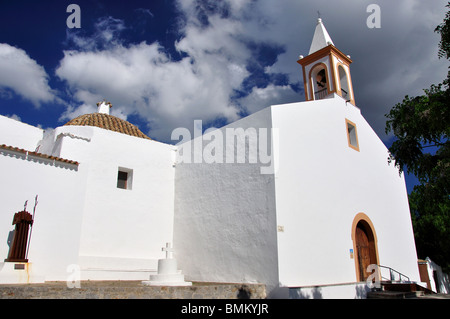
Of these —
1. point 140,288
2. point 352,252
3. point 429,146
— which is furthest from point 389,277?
point 140,288

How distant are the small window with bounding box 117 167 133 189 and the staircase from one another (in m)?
7.80

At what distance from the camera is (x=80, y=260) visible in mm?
9039

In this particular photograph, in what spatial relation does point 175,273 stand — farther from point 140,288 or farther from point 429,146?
point 429,146

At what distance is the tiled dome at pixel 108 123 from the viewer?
40.6 feet

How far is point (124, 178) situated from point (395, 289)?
350 inches

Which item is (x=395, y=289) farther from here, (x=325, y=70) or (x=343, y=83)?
(x=325, y=70)

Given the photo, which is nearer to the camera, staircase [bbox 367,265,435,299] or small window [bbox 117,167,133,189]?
staircase [bbox 367,265,435,299]

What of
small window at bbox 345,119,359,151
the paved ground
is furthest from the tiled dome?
small window at bbox 345,119,359,151

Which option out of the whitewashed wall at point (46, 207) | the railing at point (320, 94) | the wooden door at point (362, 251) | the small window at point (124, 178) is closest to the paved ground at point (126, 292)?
the whitewashed wall at point (46, 207)

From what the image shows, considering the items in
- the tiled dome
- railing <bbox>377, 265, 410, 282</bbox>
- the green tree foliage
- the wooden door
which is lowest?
railing <bbox>377, 265, 410, 282</bbox>

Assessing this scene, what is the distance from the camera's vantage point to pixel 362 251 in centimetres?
1059

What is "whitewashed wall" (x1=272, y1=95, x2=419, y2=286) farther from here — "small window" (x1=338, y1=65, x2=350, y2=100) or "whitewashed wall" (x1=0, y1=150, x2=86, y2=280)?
"whitewashed wall" (x1=0, y1=150, x2=86, y2=280)

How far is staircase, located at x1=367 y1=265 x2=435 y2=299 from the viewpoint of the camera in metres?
8.70
